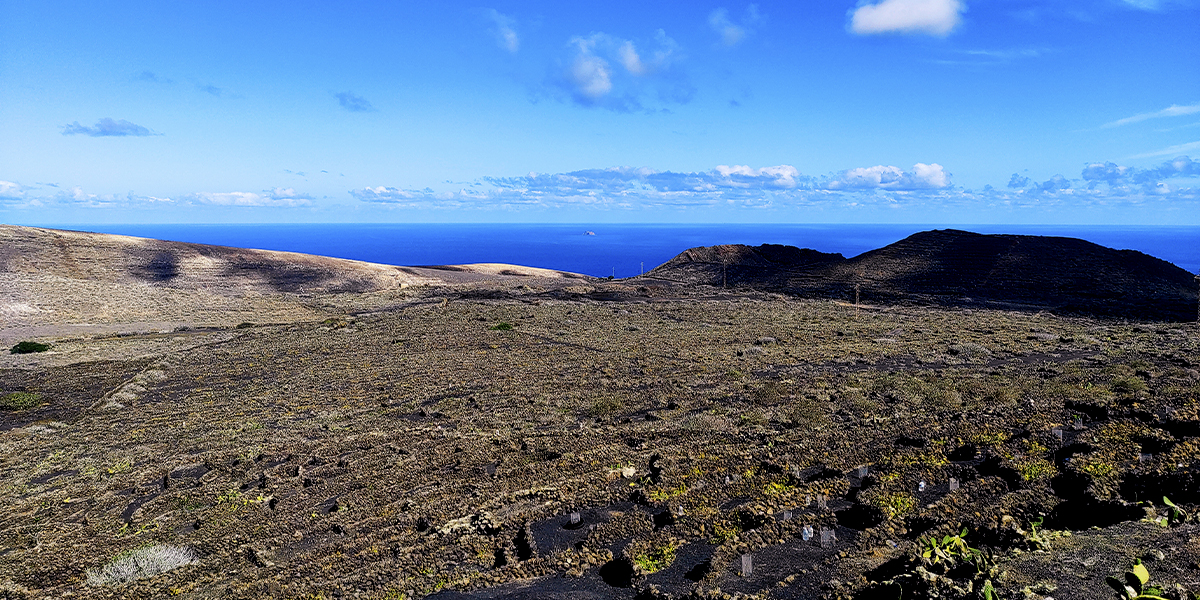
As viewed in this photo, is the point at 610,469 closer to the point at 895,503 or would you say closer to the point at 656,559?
the point at 656,559

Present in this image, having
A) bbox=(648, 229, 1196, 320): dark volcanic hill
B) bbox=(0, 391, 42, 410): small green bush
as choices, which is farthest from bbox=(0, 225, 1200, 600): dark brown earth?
bbox=(648, 229, 1196, 320): dark volcanic hill

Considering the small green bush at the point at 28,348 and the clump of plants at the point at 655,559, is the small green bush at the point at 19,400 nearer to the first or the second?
the small green bush at the point at 28,348

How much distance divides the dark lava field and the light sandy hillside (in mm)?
14638

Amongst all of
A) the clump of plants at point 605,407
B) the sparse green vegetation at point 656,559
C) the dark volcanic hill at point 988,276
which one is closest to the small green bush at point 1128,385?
the clump of plants at point 605,407

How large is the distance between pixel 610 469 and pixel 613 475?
0.33 meters

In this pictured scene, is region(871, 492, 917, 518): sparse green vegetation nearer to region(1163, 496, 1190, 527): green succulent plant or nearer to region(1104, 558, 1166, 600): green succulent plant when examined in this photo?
region(1104, 558, 1166, 600): green succulent plant

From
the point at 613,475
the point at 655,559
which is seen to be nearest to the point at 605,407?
the point at 613,475

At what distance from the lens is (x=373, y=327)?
31.3 m

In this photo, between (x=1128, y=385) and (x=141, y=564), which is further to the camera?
(x=1128, y=385)

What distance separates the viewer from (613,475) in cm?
1075

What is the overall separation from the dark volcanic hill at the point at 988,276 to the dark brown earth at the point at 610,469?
17423mm

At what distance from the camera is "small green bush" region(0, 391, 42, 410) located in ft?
56.5

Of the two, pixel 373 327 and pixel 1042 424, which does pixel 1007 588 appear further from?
pixel 373 327

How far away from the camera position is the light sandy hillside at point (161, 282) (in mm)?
35406
